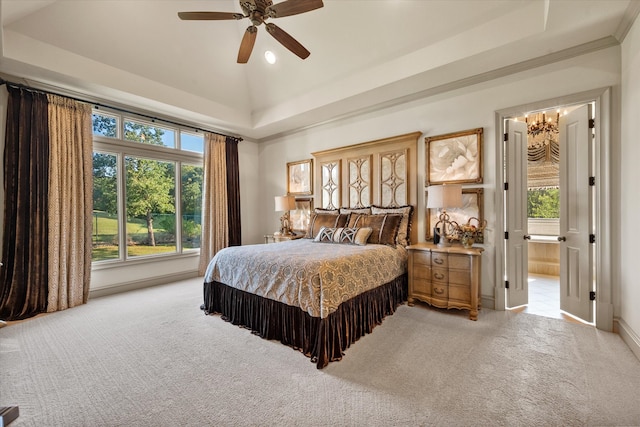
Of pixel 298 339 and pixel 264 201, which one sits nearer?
pixel 298 339

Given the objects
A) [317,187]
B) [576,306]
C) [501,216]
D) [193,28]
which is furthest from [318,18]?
[576,306]

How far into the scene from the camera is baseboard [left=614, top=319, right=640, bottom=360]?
2252mm

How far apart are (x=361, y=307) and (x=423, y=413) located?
112 centimetres

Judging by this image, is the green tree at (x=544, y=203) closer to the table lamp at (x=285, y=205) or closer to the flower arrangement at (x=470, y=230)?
the flower arrangement at (x=470, y=230)

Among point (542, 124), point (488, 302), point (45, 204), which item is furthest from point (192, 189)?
point (542, 124)

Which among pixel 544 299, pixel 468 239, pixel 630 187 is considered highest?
pixel 630 187

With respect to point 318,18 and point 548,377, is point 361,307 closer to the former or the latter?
point 548,377

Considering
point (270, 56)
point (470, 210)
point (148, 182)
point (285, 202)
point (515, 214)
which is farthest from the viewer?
point (285, 202)

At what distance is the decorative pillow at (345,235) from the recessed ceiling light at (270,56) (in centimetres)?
283

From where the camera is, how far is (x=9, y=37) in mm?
2975

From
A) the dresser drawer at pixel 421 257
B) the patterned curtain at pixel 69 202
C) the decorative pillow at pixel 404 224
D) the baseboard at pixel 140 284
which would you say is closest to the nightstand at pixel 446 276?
the dresser drawer at pixel 421 257

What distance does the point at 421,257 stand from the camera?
134 inches

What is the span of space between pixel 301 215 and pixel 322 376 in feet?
12.1

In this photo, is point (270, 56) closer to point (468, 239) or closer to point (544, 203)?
point (468, 239)
